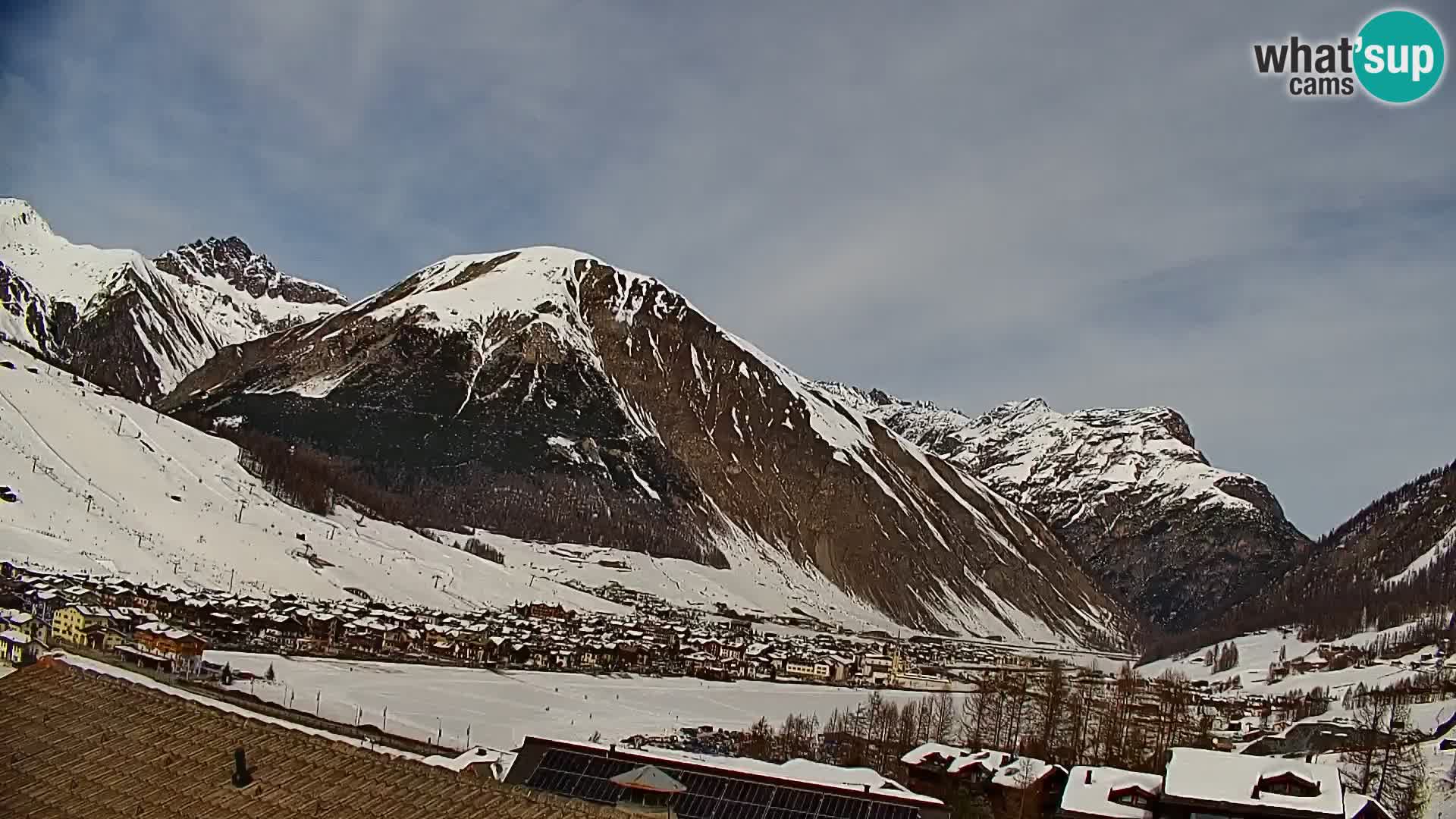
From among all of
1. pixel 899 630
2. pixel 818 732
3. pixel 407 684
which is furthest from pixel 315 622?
pixel 899 630

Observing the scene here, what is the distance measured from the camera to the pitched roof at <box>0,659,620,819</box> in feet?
24.7

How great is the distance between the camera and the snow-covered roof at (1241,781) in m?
27.2

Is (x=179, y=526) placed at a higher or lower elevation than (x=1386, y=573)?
lower

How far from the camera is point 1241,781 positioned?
28.8 meters

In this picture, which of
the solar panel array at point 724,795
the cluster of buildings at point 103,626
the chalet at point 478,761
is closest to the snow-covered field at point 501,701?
the cluster of buildings at point 103,626

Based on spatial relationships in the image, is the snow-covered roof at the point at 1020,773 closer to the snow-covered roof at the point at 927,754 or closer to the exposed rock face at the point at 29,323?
the snow-covered roof at the point at 927,754

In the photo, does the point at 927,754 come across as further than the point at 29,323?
No

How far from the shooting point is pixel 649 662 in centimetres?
8781

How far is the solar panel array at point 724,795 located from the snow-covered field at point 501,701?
21.1 metres

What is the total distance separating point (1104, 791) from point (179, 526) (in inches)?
3072

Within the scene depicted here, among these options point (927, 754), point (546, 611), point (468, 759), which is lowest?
point (468, 759)

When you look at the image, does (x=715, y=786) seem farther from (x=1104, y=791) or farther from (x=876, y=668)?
(x=876, y=668)

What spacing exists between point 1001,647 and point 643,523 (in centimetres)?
5537

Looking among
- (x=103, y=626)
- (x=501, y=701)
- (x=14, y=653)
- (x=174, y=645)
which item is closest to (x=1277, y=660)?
(x=501, y=701)
